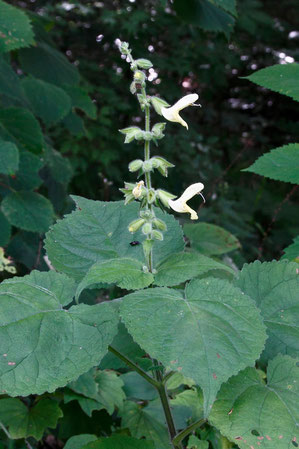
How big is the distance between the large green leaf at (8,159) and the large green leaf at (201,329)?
1.15 m

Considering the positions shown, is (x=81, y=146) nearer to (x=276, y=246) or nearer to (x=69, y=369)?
(x=276, y=246)

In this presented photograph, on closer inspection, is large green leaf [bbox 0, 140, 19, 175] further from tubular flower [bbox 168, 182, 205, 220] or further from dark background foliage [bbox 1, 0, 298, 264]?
dark background foliage [bbox 1, 0, 298, 264]

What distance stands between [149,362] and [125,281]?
458 mm

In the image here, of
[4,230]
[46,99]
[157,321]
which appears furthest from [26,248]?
[157,321]

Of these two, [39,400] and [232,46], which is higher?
[39,400]

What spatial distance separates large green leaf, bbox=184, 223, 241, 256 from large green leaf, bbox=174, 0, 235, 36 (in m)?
1.14

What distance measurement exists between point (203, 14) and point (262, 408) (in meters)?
2.46

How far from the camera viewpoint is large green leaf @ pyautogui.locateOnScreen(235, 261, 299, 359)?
3.83ft

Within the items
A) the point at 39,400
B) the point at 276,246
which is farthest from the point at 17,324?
the point at 276,246

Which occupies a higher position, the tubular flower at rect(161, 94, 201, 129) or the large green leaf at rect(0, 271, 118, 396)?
the tubular flower at rect(161, 94, 201, 129)

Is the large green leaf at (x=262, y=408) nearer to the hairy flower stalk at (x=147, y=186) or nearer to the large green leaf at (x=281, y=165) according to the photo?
the hairy flower stalk at (x=147, y=186)

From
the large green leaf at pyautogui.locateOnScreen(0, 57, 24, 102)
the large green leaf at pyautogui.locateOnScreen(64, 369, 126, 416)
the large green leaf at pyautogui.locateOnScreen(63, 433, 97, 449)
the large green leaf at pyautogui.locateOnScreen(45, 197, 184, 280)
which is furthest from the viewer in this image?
the large green leaf at pyautogui.locateOnScreen(0, 57, 24, 102)

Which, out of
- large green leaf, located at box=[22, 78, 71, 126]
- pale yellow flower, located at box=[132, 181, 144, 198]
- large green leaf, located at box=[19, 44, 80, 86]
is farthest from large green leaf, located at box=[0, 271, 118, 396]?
large green leaf, located at box=[19, 44, 80, 86]

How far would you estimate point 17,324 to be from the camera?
3.42 ft
